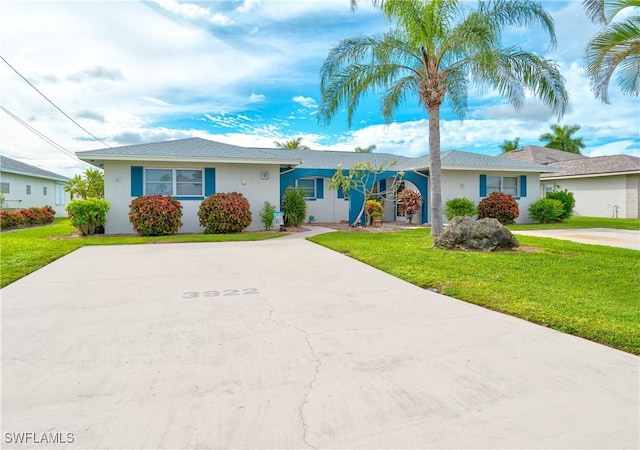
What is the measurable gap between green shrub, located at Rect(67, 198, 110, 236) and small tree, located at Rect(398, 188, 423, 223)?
13467 mm

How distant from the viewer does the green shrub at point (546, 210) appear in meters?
18.4

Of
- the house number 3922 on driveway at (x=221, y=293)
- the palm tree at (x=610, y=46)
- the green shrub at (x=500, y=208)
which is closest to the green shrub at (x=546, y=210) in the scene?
the green shrub at (x=500, y=208)

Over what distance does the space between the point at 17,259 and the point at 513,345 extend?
31.9 feet

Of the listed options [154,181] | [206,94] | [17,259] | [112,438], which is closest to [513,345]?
[112,438]

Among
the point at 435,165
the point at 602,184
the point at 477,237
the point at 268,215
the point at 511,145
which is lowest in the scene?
the point at 477,237

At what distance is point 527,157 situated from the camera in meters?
29.0

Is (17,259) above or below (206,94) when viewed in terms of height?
below

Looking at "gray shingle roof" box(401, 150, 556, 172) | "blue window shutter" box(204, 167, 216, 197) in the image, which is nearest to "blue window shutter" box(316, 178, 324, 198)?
"gray shingle roof" box(401, 150, 556, 172)

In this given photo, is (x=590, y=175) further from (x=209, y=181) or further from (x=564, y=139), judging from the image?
(x=209, y=181)

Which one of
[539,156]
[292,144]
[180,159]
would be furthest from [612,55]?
[292,144]

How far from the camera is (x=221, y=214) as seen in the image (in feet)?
44.1

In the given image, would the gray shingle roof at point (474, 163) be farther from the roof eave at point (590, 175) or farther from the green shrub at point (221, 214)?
the green shrub at point (221, 214)

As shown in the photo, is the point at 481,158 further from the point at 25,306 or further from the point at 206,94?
the point at 25,306

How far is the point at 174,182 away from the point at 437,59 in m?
10.3
